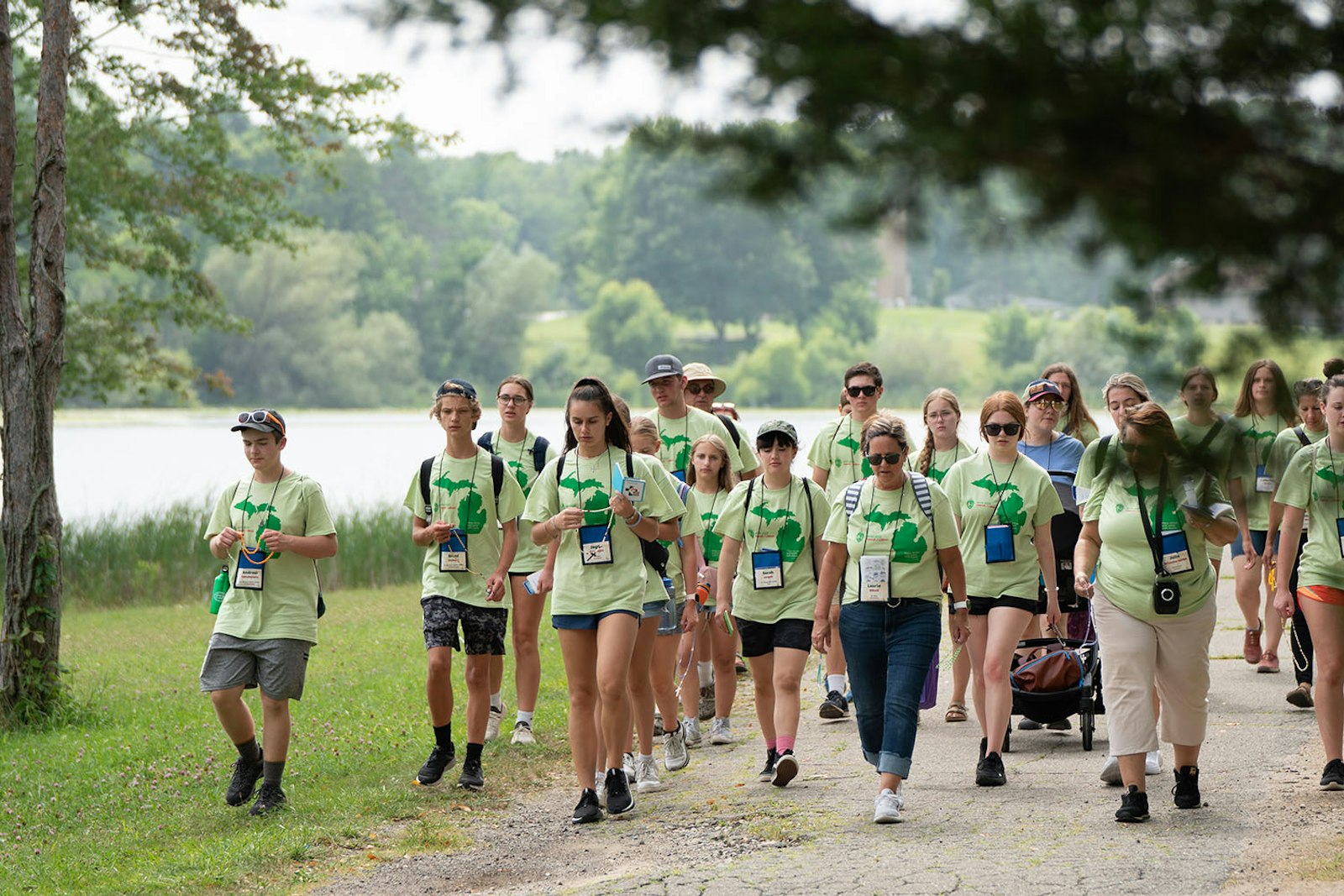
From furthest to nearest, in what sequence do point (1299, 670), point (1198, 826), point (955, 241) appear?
point (1299, 670) → point (1198, 826) → point (955, 241)

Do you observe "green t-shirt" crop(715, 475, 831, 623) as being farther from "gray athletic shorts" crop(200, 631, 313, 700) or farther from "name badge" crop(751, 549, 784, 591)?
"gray athletic shorts" crop(200, 631, 313, 700)

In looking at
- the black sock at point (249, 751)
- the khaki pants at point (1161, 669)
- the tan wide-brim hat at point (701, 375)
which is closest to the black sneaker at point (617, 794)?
the black sock at point (249, 751)

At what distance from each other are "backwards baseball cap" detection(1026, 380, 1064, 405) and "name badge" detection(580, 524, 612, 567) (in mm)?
2913

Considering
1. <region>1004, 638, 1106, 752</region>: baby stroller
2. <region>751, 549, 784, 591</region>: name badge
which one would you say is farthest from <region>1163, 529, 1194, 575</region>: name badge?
<region>751, 549, 784, 591</region>: name badge

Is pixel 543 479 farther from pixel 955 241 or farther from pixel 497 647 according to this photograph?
pixel 955 241

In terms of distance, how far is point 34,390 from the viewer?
38.6 feet

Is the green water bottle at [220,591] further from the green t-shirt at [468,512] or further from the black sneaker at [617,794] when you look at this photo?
the black sneaker at [617,794]

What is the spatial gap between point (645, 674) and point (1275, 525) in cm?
317

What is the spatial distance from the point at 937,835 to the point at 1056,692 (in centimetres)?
192

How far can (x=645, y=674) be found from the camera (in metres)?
8.13

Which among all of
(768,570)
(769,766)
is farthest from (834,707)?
(768,570)

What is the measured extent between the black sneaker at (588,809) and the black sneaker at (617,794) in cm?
11

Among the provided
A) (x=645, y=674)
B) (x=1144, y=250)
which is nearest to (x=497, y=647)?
(x=645, y=674)

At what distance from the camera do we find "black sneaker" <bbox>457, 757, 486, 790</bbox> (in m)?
8.74
